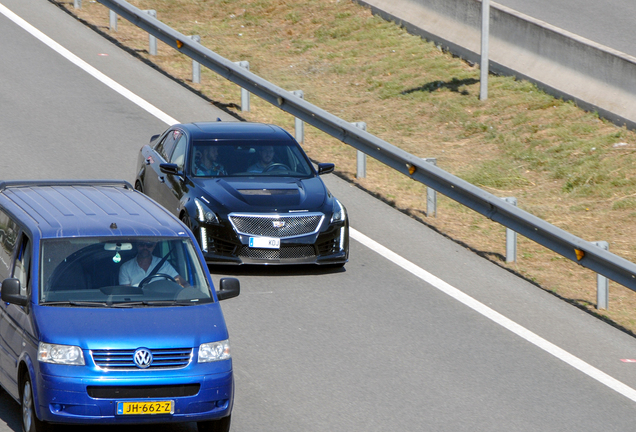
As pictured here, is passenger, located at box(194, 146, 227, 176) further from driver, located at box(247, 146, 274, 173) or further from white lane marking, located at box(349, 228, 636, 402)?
white lane marking, located at box(349, 228, 636, 402)

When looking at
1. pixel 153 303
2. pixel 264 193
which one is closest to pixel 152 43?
pixel 264 193

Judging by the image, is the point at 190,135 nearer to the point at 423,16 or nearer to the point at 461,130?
the point at 461,130

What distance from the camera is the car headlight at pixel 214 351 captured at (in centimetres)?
726

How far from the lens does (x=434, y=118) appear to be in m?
18.7

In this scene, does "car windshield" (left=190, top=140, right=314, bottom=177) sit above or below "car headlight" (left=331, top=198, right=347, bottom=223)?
above

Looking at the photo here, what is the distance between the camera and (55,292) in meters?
7.54

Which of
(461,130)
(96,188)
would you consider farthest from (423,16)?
(96,188)

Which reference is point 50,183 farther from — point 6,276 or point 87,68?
point 87,68

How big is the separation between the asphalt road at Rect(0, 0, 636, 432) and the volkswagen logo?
98cm

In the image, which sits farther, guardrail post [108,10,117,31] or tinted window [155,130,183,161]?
guardrail post [108,10,117,31]

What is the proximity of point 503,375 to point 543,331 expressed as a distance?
4.66 feet

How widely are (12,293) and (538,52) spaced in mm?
12898

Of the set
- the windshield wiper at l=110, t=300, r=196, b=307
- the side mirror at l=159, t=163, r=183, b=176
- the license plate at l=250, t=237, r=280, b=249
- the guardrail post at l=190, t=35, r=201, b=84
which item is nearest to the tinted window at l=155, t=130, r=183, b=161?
the side mirror at l=159, t=163, r=183, b=176

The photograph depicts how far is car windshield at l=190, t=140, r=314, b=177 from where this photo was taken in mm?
12766
